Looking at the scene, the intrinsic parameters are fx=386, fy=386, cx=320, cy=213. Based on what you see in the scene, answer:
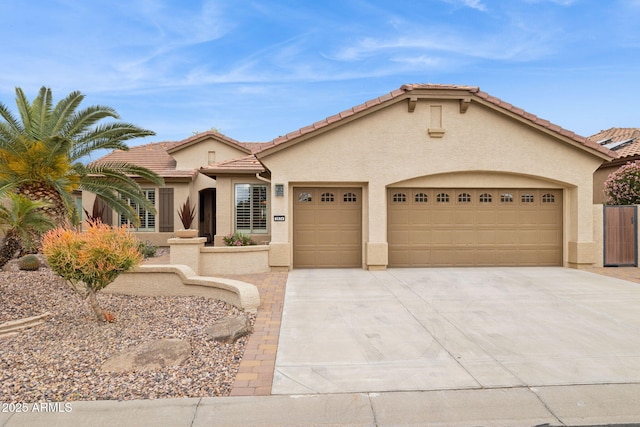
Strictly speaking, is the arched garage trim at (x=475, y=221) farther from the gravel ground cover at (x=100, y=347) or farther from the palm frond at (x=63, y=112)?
the palm frond at (x=63, y=112)

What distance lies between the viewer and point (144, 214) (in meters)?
17.2

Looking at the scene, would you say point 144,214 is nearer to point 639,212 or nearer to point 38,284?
point 38,284

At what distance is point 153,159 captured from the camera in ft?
63.7

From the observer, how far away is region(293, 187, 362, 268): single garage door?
38.9 feet

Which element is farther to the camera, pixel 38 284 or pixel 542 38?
pixel 542 38

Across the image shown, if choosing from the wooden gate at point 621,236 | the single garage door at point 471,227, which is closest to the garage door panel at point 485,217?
the single garage door at point 471,227

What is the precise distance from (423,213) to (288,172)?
14.4 feet

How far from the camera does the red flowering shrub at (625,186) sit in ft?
43.3

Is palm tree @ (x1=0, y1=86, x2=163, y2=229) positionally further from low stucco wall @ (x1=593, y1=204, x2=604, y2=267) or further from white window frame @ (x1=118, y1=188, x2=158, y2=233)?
low stucco wall @ (x1=593, y1=204, x2=604, y2=267)

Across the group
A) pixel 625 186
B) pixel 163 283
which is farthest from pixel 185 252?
pixel 625 186

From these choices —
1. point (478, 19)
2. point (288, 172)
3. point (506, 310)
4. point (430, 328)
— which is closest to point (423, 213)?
point (288, 172)

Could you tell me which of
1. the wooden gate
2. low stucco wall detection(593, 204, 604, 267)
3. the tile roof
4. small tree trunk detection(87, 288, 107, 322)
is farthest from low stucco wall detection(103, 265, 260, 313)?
the wooden gate

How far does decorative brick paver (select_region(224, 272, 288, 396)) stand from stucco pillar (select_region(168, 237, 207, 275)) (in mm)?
2569

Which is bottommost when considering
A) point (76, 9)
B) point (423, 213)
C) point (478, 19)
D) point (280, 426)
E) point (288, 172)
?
point (280, 426)
